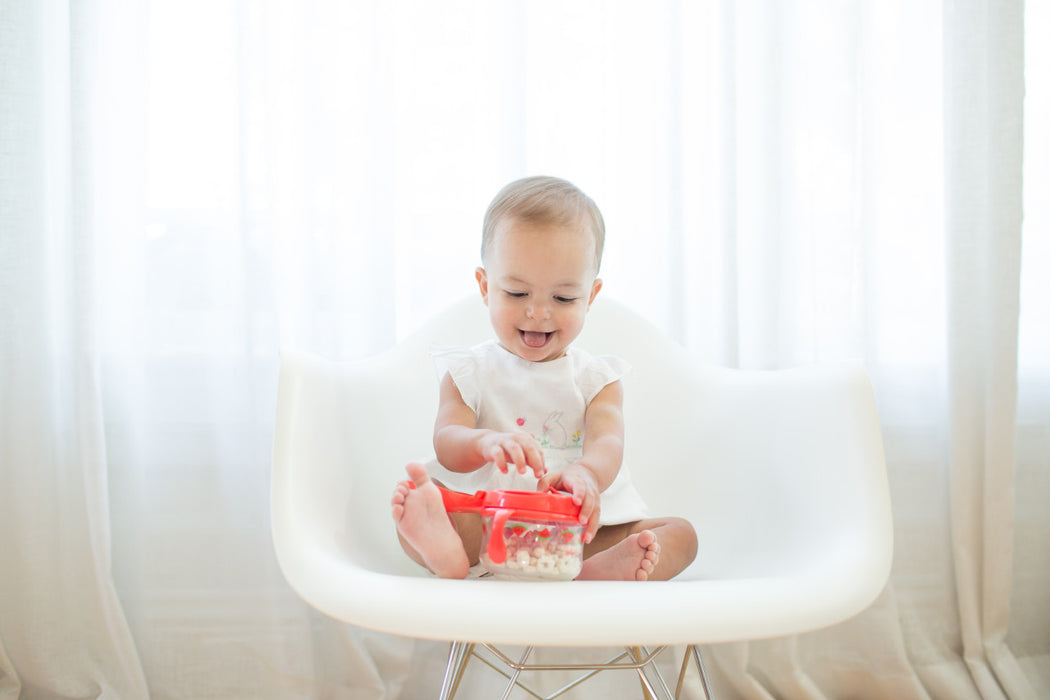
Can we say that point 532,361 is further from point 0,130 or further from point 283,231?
point 0,130

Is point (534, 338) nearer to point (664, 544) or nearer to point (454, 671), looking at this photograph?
point (664, 544)

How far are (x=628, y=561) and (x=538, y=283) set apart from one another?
308mm

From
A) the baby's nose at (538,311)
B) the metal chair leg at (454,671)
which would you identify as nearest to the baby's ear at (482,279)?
the baby's nose at (538,311)

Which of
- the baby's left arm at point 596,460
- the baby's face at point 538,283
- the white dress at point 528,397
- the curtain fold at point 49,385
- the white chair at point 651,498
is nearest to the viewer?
the white chair at point 651,498

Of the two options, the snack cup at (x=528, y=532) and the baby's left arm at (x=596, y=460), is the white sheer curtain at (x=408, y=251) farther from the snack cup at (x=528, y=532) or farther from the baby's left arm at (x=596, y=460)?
the snack cup at (x=528, y=532)

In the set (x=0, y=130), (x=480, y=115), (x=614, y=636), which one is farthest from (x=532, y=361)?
(x=0, y=130)

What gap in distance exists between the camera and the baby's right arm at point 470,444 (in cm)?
72

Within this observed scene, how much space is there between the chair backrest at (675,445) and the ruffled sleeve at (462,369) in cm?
9

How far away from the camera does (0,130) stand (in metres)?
1.22

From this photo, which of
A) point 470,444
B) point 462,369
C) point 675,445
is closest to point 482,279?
point 462,369

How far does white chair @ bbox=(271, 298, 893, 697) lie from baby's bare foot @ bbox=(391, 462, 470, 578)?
1.5 inches

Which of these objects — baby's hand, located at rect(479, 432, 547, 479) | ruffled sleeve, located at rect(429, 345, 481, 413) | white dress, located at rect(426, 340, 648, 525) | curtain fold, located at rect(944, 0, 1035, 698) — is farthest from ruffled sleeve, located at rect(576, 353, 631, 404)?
curtain fold, located at rect(944, 0, 1035, 698)

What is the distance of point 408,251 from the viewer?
1.30m

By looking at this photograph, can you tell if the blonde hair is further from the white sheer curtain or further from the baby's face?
the white sheer curtain
